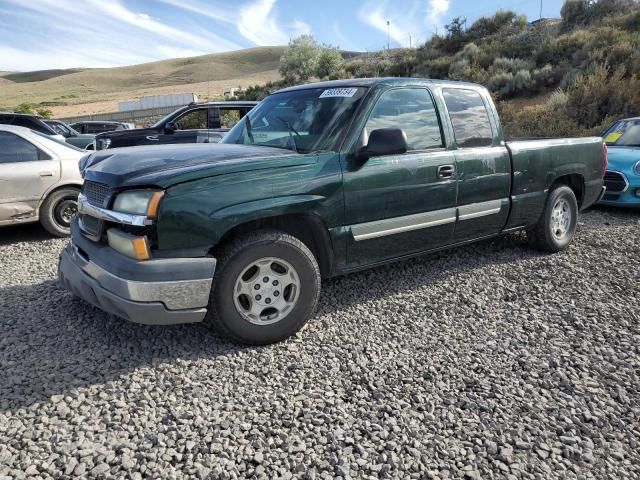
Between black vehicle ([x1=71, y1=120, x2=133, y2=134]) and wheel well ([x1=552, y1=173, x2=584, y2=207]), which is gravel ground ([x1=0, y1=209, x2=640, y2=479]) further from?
black vehicle ([x1=71, y1=120, x2=133, y2=134])

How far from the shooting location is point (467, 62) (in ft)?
77.0

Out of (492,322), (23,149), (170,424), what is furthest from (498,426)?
(23,149)

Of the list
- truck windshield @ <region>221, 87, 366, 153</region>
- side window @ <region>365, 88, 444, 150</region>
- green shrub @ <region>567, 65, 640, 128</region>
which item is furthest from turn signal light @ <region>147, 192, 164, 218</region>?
green shrub @ <region>567, 65, 640, 128</region>

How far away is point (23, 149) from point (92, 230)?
383 centimetres

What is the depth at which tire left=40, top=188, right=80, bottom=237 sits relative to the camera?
6.39m

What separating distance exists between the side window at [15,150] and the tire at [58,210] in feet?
1.81

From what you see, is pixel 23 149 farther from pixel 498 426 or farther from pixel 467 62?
pixel 467 62

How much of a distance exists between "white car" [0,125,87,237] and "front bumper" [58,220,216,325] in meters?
3.79

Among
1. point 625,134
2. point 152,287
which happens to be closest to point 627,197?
point 625,134

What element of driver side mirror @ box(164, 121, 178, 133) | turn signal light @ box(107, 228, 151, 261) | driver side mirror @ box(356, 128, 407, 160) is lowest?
turn signal light @ box(107, 228, 151, 261)

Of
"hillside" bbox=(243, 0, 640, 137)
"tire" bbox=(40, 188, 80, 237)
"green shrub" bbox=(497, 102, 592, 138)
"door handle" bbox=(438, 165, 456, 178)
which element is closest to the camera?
"door handle" bbox=(438, 165, 456, 178)

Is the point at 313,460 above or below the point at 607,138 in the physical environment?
below

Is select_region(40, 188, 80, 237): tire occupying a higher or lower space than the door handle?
lower

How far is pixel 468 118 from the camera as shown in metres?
4.57
